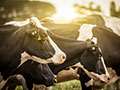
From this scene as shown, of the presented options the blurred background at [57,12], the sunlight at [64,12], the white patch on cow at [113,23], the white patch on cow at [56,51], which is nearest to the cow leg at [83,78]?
the blurred background at [57,12]

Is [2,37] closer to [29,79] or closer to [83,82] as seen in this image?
[29,79]

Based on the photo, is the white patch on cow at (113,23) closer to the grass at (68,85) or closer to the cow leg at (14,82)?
the grass at (68,85)

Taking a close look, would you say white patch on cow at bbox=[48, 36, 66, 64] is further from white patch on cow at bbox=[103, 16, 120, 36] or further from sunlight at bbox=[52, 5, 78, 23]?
white patch on cow at bbox=[103, 16, 120, 36]

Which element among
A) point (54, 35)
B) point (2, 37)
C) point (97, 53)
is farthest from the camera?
point (97, 53)

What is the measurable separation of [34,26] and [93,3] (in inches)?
28.8

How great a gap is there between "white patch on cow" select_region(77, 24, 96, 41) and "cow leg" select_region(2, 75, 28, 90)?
67 cm

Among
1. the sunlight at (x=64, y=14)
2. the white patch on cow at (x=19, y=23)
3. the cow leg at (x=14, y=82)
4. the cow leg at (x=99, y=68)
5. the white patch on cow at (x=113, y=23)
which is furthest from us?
the white patch on cow at (x=113, y=23)

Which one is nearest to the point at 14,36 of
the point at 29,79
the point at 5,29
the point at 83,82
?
the point at 5,29

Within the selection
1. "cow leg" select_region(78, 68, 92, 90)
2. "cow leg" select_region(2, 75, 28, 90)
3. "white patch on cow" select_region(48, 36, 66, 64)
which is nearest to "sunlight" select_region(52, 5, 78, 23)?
"white patch on cow" select_region(48, 36, 66, 64)

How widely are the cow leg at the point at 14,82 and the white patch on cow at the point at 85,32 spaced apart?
67 cm

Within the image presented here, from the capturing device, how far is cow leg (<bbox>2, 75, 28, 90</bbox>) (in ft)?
9.71

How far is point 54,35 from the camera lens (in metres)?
3.21

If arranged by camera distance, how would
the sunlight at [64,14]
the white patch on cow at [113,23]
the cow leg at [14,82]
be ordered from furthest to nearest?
the white patch on cow at [113,23], the sunlight at [64,14], the cow leg at [14,82]

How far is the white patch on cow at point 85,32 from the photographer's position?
11.1 feet
